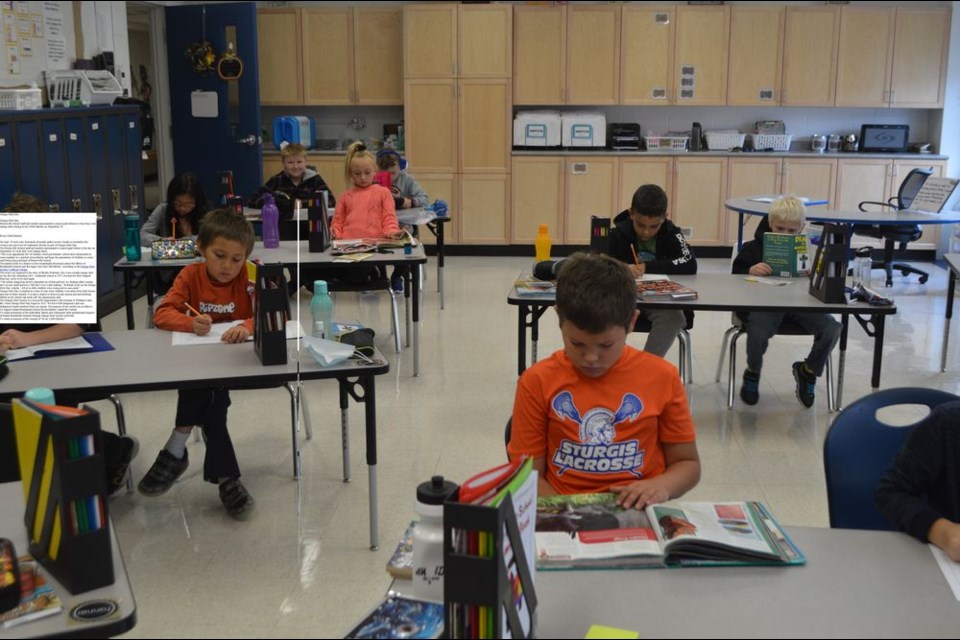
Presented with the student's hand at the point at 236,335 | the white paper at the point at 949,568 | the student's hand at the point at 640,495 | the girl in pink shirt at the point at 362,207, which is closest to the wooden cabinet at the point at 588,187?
the girl in pink shirt at the point at 362,207

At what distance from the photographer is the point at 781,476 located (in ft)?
12.3

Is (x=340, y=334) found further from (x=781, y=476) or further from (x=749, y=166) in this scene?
(x=749, y=166)

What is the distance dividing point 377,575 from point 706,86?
268 inches

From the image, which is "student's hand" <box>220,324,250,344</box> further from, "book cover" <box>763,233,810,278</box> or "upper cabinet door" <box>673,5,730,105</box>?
"upper cabinet door" <box>673,5,730,105</box>

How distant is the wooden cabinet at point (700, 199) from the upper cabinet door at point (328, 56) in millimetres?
3128

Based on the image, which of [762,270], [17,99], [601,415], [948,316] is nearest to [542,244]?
[762,270]

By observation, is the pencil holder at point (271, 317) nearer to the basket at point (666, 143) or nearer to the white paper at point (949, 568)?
the white paper at point (949, 568)

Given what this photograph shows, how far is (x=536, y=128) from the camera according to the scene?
343 inches

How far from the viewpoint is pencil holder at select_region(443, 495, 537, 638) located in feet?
3.98

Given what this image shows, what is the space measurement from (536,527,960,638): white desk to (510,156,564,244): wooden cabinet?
7259 mm

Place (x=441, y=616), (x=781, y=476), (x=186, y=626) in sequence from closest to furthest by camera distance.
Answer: (x=441, y=616)
(x=186, y=626)
(x=781, y=476)

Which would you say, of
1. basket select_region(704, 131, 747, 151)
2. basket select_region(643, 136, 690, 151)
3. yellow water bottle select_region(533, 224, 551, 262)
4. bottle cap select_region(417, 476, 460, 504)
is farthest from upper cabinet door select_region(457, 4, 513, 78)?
bottle cap select_region(417, 476, 460, 504)

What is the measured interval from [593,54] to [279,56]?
286 cm

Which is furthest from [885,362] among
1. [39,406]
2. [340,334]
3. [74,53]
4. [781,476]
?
[74,53]
